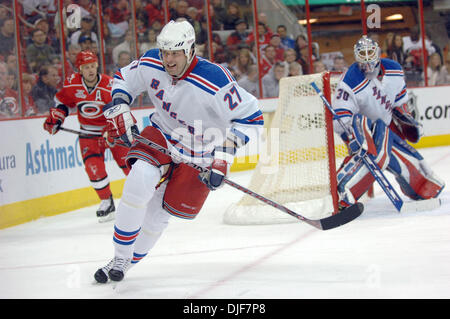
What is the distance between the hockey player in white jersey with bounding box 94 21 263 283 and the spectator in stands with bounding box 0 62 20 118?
273 centimetres

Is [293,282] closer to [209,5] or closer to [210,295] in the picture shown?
[210,295]

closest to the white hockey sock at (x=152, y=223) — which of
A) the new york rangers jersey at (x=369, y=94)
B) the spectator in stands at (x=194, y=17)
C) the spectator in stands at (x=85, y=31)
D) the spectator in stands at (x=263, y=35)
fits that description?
the new york rangers jersey at (x=369, y=94)

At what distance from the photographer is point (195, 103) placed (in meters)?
2.81

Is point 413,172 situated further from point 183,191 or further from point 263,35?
point 263,35

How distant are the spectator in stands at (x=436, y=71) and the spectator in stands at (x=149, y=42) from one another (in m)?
3.71

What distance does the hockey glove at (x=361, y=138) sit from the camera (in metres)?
4.36

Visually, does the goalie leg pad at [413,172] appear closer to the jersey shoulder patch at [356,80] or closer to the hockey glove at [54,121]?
the jersey shoulder patch at [356,80]

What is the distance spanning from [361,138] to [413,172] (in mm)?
469

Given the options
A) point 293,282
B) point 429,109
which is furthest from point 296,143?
point 429,109

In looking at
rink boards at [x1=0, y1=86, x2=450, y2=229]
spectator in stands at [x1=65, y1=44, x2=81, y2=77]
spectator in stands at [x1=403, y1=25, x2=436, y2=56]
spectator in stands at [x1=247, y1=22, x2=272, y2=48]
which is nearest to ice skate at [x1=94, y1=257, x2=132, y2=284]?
rink boards at [x1=0, y1=86, x2=450, y2=229]

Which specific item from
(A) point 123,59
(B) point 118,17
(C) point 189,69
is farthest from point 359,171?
(B) point 118,17

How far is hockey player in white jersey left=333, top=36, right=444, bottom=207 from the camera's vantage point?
441 cm

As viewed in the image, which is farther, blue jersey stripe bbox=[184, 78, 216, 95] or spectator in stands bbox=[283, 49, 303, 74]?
spectator in stands bbox=[283, 49, 303, 74]

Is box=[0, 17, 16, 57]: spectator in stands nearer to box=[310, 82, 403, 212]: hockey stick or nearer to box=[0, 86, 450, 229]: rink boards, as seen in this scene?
box=[0, 86, 450, 229]: rink boards
